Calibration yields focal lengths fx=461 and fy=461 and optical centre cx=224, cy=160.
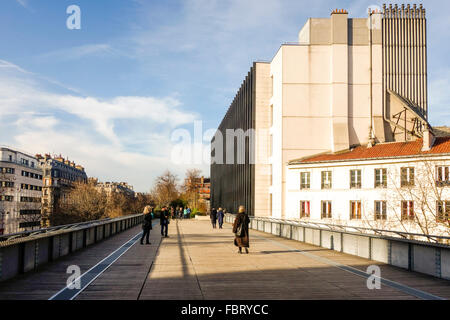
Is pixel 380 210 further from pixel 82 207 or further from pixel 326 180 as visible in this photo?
pixel 82 207

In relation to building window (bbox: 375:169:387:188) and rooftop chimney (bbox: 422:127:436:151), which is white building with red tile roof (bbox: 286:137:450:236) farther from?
rooftop chimney (bbox: 422:127:436:151)

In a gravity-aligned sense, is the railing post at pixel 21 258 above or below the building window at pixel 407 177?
below

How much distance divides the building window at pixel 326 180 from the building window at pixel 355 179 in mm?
2211

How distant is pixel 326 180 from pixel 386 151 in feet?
20.6

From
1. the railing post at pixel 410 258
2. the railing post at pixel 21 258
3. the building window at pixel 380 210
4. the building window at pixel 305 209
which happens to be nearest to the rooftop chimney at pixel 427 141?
the building window at pixel 380 210

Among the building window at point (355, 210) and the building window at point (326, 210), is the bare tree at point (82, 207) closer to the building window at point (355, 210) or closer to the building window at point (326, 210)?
the building window at point (326, 210)

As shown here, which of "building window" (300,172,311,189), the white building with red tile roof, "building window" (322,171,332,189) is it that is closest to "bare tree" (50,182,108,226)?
the white building with red tile roof

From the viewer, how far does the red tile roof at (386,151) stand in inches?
1644

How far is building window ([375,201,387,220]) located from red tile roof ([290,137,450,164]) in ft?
14.2

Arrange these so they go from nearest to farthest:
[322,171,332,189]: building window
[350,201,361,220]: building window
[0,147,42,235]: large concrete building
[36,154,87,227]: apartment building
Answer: [350,201,361,220]: building window → [322,171,332,189]: building window → [0,147,42,235]: large concrete building → [36,154,87,227]: apartment building

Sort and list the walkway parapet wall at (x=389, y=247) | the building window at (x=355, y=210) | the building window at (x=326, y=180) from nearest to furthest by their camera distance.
→ 1. the walkway parapet wall at (x=389, y=247)
2. the building window at (x=355, y=210)
3. the building window at (x=326, y=180)

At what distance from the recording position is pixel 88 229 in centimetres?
1944

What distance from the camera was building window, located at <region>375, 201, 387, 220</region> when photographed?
137ft
